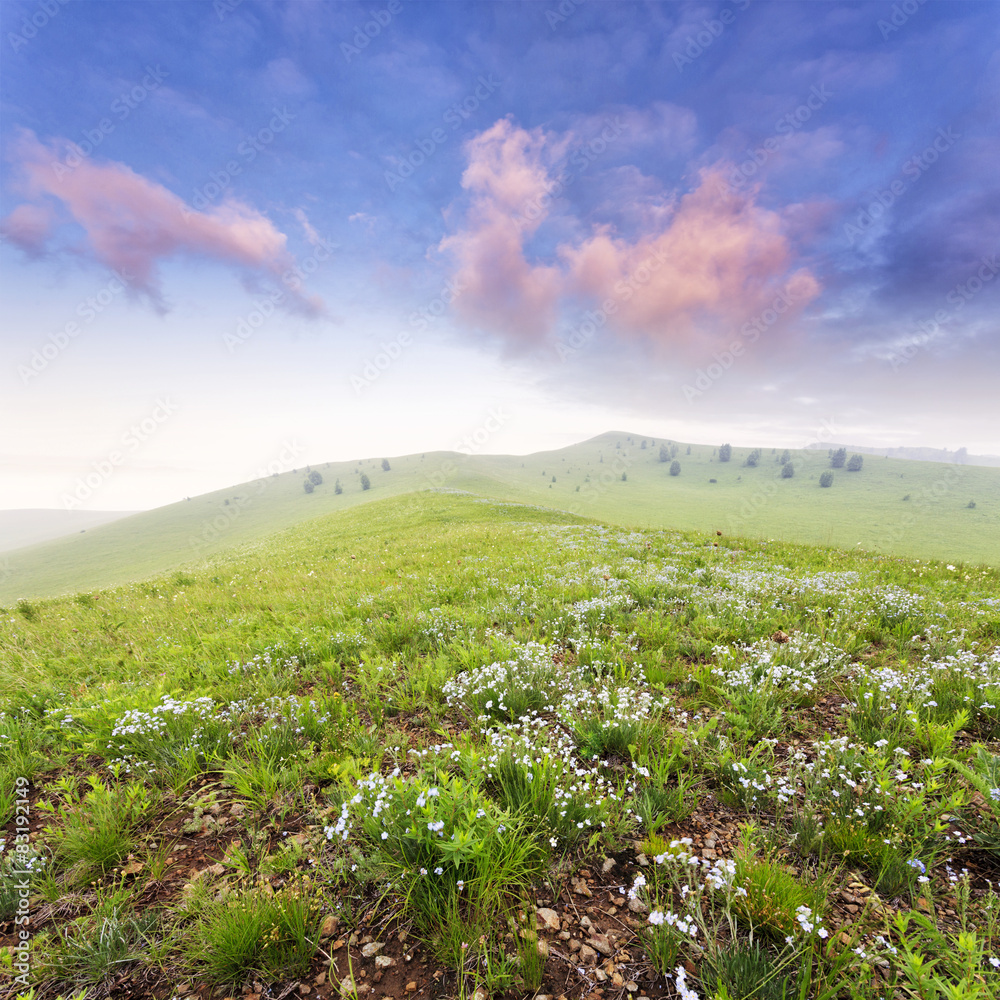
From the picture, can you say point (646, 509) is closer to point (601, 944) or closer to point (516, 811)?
point (516, 811)

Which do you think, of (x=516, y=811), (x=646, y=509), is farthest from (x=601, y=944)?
(x=646, y=509)

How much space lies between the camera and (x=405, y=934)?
2.74m

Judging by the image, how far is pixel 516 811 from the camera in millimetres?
3389

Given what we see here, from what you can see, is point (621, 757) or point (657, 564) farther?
point (657, 564)

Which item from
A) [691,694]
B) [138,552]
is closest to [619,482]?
[138,552]

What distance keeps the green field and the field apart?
177 ft

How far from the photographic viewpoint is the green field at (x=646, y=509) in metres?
68.6

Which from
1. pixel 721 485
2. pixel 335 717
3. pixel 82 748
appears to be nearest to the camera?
pixel 82 748

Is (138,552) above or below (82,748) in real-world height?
below

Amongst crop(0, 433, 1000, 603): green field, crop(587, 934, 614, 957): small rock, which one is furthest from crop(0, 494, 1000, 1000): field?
crop(0, 433, 1000, 603): green field

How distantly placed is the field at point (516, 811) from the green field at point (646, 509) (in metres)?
54.0

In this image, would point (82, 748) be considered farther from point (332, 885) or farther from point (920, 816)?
point (920, 816)

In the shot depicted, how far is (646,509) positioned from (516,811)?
3897 inches

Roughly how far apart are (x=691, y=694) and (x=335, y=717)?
4.76 meters
